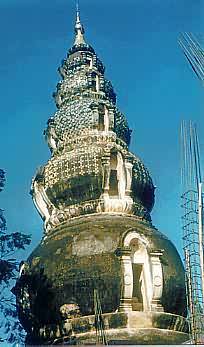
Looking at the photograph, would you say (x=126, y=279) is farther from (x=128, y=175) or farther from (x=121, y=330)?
(x=128, y=175)

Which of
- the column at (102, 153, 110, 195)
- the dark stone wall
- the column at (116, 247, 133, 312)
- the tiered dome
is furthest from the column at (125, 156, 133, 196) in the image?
the column at (116, 247, 133, 312)

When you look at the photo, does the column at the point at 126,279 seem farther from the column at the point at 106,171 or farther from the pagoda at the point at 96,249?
the column at the point at 106,171

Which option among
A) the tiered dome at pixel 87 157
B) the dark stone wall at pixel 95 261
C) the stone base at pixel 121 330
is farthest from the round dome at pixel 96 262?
the tiered dome at pixel 87 157

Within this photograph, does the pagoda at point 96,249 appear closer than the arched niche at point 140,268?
Yes

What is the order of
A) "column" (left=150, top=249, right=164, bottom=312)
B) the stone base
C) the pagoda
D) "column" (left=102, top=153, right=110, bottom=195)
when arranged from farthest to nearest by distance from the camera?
"column" (left=102, top=153, right=110, bottom=195)
"column" (left=150, top=249, right=164, bottom=312)
the pagoda
the stone base

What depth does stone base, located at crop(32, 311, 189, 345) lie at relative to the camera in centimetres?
696

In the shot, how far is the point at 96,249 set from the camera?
7.43 metres

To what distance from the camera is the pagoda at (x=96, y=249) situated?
282 inches

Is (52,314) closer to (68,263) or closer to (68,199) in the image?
(68,263)

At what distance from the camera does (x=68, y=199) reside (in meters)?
8.26

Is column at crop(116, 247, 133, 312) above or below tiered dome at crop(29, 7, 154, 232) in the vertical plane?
below

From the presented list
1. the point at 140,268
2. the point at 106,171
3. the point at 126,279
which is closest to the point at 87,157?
the point at 106,171

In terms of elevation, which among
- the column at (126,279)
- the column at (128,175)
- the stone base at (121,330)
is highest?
the column at (128,175)

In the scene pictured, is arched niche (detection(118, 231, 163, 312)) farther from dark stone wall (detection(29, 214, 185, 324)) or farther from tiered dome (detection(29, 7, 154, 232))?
tiered dome (detection(29, 7, 154, 232))
